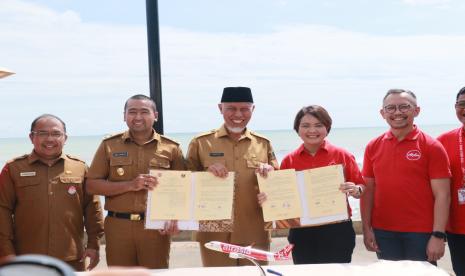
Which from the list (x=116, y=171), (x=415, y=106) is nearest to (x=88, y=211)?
(x=116, y=171)

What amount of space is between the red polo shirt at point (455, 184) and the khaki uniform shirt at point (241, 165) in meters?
1.51

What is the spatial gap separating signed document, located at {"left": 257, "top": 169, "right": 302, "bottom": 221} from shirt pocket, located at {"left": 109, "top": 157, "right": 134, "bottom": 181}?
1160 millimetres

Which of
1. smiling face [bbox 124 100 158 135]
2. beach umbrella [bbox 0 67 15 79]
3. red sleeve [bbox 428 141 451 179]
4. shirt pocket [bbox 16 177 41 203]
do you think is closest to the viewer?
beach umbrella [bbox 0 67 15 79]

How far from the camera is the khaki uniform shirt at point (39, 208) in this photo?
3764 mm

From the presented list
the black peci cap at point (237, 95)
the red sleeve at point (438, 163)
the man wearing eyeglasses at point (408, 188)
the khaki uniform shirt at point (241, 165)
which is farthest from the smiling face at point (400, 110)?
the black peci cap at point (237, 95)

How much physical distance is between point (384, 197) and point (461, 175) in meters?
0.67

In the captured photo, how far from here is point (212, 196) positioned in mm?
3605

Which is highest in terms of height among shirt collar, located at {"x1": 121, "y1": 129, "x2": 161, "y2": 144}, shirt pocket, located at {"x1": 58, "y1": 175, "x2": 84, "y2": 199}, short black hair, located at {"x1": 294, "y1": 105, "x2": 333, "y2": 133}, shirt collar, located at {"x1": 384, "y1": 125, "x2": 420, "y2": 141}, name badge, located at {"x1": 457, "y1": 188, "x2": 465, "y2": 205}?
short black hair, located at {"x1": 294, "y1": 105, "x2": 333, "y2": 133}

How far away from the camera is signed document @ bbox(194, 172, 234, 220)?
11.7 feet

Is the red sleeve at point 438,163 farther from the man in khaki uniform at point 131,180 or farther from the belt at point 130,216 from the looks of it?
the belt at point 130,216

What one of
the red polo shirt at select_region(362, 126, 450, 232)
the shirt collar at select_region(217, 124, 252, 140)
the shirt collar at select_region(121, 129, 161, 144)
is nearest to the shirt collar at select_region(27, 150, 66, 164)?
the shirt collar at select_region(121, 129, 161, 144)

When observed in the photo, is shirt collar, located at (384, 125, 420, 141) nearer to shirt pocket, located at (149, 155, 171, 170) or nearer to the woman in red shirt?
the woman in red shirt

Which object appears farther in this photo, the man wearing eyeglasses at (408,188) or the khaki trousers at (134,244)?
the khaki trousers at (134,244)

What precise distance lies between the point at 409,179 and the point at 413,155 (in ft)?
0.65
